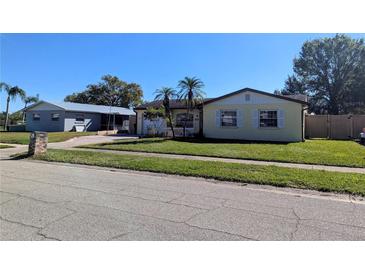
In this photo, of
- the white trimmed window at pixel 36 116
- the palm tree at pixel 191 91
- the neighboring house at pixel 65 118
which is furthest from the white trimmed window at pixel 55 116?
the palm tree at pixel 191 91

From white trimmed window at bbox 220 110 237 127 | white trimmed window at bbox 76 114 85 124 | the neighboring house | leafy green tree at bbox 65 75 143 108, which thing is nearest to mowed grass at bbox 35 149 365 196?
white trimmed window at bbox 220 110 237 127

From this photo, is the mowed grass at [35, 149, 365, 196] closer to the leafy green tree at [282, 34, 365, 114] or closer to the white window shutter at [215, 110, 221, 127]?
the white window shutter at [215, 110, 221, 127]

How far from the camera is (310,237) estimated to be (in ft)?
11.5

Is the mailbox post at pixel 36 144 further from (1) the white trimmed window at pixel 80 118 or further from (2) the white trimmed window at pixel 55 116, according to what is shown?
(1) the white trimmed window at pixel 80 118

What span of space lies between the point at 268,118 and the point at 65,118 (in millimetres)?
21500

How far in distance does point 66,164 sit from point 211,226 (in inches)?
290

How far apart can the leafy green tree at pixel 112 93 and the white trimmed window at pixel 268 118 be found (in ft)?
130

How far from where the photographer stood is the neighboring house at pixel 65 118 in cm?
2956

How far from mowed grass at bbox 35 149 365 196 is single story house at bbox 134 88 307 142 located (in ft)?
31.9

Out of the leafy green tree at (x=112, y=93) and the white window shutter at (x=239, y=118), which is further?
the leafy green tree at (x=112, y=93)

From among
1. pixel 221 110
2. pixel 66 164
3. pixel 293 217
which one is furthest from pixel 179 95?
pixel 293 217

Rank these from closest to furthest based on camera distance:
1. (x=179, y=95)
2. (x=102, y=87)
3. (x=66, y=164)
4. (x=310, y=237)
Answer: (x=310, y=237), (x=66, y=164), (x=179, y=95), (x=102, y=87)

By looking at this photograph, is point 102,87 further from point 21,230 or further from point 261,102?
point 21,230

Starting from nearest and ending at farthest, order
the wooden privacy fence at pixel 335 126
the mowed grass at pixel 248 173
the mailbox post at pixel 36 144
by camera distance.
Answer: the mowed grass at pixel 248 173 → the mailbox post at pixel 36 144 → the wooden privacy fence at pixel 335 126
